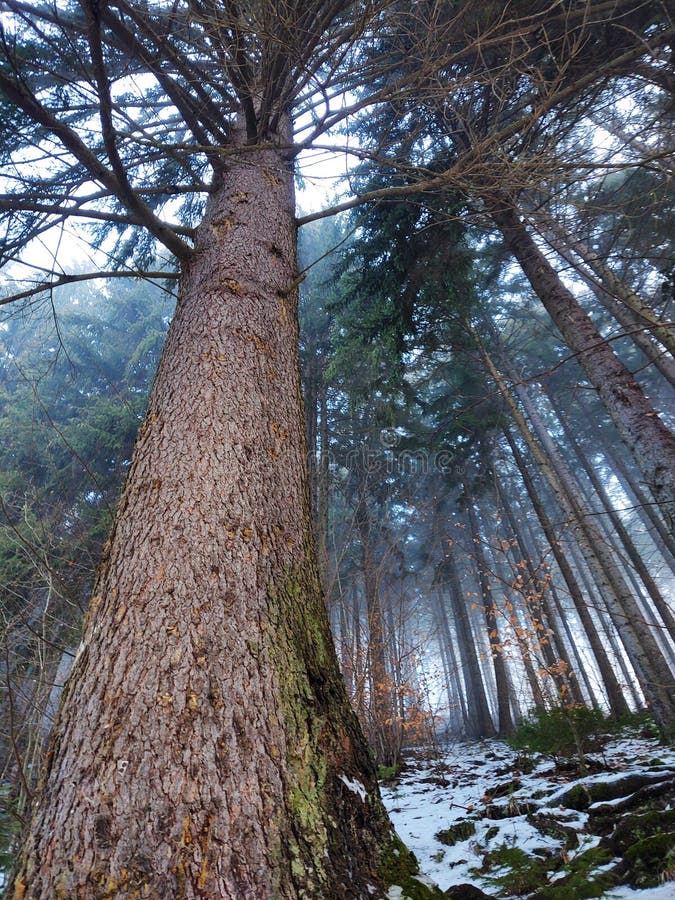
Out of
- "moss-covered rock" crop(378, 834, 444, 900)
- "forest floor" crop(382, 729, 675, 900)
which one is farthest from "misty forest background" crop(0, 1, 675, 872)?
"moss-covered rock" crop(378, 834, 444, 900)

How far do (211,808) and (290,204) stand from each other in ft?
Result: 11.9

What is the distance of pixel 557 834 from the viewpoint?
8.36 feet

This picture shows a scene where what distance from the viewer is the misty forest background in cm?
383

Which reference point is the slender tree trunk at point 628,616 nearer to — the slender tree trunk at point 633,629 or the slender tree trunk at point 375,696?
the slender tree trunk at point 633,629

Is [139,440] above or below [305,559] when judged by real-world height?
above

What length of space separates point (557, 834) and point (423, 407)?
8914 mm

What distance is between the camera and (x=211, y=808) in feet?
3.59

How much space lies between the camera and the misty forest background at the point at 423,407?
12.6 feet

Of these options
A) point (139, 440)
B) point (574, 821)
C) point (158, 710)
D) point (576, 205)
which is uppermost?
point (576, 205)

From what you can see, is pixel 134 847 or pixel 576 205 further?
pixel 576 205

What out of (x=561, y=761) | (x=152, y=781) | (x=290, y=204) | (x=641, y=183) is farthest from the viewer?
(x=641, y=183)

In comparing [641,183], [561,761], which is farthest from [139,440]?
[641,183]

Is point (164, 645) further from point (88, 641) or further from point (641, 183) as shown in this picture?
point (641, 183)

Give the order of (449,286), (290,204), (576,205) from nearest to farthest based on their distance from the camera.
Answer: (576,205) → (290,204) → (449,286)
